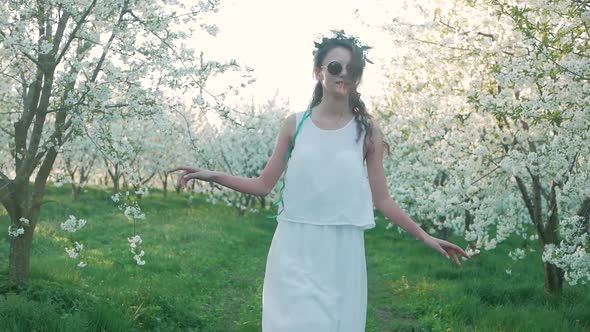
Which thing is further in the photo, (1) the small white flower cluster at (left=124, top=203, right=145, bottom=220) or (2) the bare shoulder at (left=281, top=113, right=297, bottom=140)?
(1) the small white flower cluster at (left=124, top=203, right=145, bottom=220)

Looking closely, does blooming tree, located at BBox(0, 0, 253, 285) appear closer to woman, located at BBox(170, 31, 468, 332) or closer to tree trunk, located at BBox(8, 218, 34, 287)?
tree trunk, located at BBox(8, 218, 34, 287)

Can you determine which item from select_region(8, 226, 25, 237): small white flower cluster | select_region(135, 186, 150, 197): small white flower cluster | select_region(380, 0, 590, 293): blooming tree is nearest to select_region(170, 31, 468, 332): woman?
select_region(135, 186, 150, 197): small white flower cluster

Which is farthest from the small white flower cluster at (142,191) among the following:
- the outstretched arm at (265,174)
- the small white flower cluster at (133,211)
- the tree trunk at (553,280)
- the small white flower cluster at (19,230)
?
the tree trunk at (553,280)

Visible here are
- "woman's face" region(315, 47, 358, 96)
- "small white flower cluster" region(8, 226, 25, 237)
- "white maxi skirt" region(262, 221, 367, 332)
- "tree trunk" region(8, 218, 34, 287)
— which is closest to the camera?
"white maxi skirt" region(262, 221, 367, 332)

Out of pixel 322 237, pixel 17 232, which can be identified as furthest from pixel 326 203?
pixel 17 232

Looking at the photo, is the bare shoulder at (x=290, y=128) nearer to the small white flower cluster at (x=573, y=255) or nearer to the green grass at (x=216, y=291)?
the green grass at (x=216, y=291)

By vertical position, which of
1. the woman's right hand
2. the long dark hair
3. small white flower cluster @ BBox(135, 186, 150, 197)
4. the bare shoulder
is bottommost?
small white flower cluster @ BBox(135, 186, 150, 197)

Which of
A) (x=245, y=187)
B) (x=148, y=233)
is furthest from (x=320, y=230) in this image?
(x=148, y=233)

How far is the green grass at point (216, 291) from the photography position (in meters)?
7.05

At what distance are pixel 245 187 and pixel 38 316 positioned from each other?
347cm

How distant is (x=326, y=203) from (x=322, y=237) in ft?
0.53

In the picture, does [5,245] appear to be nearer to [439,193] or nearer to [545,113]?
[439,193]

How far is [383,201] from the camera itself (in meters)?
3.60

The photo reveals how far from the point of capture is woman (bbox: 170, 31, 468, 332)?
10.6 ft
